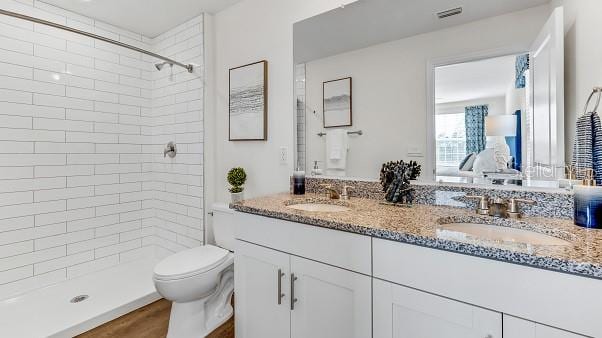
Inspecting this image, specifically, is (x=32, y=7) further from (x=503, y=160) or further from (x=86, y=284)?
(x=503, y=160)

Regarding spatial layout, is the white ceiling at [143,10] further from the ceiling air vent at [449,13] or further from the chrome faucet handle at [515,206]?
the chrome faucet handle at [515,206]

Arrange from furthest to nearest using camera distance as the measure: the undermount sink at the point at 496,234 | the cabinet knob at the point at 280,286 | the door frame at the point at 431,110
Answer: the door frame at the point at 431,110, the cabinet knob at the point at 280,286, the undermount sink at the point at 496,234

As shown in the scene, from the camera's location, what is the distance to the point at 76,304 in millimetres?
2051

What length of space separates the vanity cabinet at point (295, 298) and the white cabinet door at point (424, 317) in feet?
0.17

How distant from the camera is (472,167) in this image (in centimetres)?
134

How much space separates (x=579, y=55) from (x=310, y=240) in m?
1.25

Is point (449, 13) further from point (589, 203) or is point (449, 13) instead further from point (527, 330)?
point (527, 330)

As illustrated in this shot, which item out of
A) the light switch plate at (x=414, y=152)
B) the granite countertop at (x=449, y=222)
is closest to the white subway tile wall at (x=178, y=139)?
the granite countertop at (x=449, y=222)

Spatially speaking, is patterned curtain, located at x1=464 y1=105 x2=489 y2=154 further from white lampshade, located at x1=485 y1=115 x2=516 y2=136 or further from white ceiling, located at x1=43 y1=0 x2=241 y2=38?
white ceiling, located at x1=43 y1=0 x2=241 y2=38

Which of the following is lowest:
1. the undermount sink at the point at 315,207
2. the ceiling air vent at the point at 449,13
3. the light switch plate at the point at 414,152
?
the undermount sink at the point at 315,207

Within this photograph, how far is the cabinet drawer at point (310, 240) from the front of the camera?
106 cm

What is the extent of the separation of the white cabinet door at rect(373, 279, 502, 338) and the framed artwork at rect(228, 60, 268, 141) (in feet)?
4.53

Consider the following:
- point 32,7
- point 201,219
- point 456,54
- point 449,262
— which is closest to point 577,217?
point 449,262

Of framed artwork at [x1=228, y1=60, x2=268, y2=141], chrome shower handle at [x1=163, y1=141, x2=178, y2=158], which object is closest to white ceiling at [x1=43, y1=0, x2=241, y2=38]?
framed artwork at [x1=228, y1=60, x2=268, y2=141]
